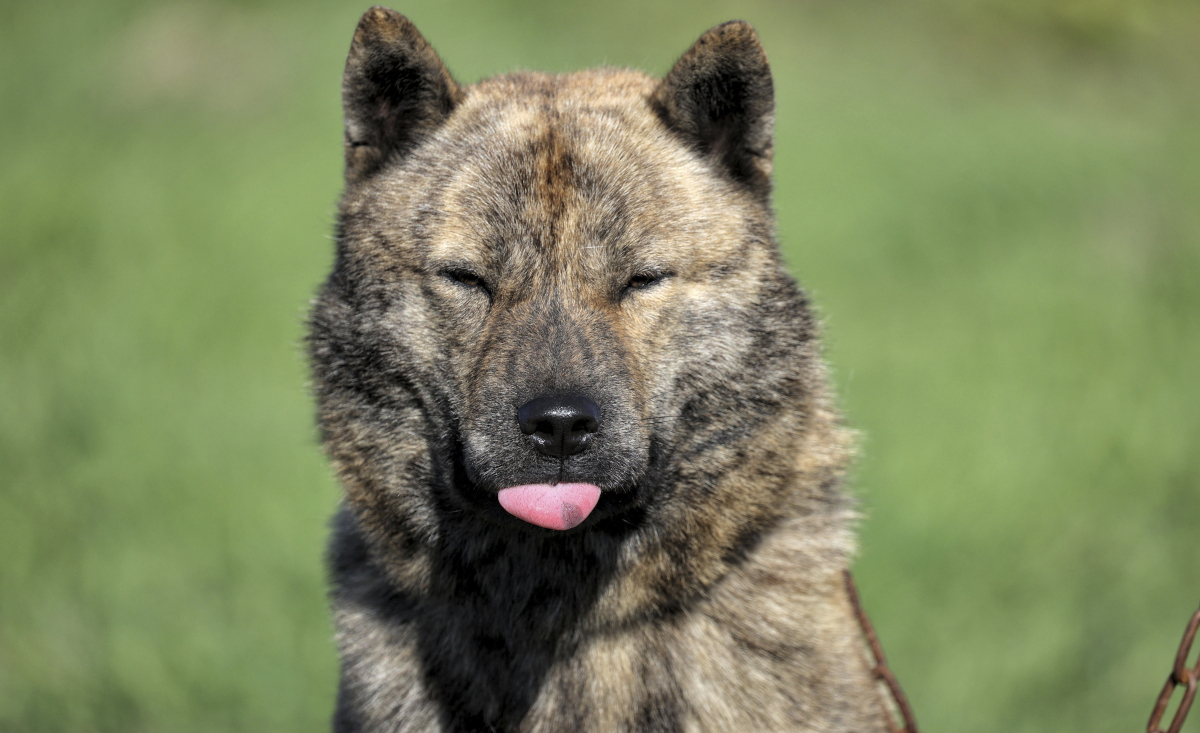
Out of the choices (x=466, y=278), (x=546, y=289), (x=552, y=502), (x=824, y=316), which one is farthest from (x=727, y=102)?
(x=552, y=502)

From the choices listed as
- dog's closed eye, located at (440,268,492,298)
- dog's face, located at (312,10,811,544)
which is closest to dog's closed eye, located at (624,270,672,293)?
dog's face, located at (312,10,811,544)

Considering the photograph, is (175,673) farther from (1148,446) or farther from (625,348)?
(1148,446)

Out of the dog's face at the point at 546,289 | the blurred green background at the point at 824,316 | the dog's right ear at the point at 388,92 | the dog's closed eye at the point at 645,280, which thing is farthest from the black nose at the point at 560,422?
the dog's right ear at the point at 388,92

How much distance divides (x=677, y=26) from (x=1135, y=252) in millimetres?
10328

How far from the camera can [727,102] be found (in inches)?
127

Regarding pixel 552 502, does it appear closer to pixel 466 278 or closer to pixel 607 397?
pixel 607 397

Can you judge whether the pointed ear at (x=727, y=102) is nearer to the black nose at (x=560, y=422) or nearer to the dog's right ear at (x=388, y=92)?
the dog's right ear at (x=388, y=92)

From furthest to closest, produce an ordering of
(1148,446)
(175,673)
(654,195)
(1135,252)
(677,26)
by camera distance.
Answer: (677,26), (1135,252), (1148,446), (175,673), (654,195)

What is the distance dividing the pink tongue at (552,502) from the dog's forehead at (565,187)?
2.30 feet

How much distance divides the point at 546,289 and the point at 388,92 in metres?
0.97

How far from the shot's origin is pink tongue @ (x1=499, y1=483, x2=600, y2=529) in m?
2.66

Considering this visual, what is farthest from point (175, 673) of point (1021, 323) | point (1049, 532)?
point (1021, 323)

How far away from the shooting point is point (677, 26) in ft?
63.2

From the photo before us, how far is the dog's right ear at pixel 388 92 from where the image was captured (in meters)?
3.12
